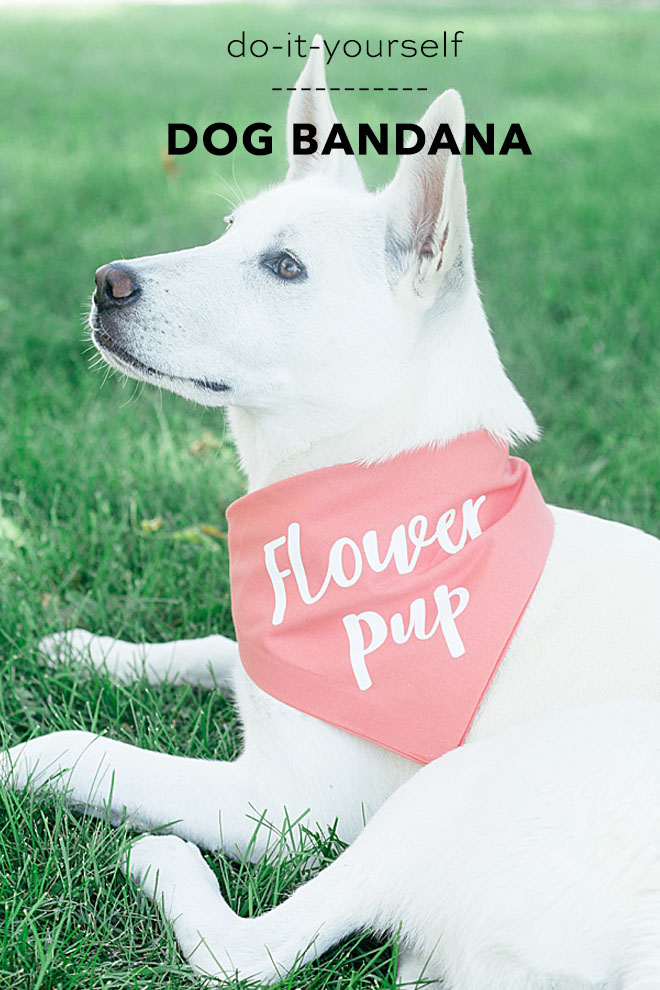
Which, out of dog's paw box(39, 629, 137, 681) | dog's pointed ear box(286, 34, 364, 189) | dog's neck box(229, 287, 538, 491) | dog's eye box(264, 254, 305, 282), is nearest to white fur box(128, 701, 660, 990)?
dog's neck box(229, 287, 538, 491)

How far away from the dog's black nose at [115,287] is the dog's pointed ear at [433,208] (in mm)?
591

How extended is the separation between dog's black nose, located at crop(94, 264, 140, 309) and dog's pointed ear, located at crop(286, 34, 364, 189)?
0.70 metres

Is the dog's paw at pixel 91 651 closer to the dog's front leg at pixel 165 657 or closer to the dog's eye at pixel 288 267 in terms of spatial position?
the dog's front leg at pixel 165 657

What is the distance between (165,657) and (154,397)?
5.96ft

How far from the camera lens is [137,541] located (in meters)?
3.50

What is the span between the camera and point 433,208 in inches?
95.1

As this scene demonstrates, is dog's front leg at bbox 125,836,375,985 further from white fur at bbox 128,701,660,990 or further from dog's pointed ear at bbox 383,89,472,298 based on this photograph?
dog's pointed ear at bbox 383,89,472,298

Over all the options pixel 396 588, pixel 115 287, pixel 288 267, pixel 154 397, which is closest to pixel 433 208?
pixel 288 267

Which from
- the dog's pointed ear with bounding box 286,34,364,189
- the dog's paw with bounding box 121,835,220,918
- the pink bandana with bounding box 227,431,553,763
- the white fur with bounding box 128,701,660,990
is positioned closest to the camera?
the white fur with bounding box 128,701,660,990

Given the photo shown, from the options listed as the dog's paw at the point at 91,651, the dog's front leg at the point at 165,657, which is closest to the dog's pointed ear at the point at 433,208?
the dog's front leg at the point at 165,657

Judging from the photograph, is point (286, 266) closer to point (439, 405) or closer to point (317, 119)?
point (439, 405)

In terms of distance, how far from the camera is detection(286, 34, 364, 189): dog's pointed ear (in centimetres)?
280

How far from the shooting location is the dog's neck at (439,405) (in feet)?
7.91

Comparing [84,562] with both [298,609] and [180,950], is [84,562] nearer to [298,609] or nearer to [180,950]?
[298,609]
